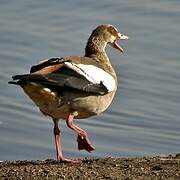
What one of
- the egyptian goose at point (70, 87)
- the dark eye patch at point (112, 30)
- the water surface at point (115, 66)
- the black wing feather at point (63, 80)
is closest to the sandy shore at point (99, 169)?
the egyptian goose at point (70, 87)

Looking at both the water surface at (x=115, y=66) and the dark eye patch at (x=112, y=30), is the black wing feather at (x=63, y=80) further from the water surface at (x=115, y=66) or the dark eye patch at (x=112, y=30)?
the water surface at (x=115, y=66)

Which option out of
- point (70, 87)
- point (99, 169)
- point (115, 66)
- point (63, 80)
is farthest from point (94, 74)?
point (115, 66)

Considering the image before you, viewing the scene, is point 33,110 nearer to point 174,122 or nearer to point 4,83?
point 4,83

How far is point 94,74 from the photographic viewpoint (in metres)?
10.7

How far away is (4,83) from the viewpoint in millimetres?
14484

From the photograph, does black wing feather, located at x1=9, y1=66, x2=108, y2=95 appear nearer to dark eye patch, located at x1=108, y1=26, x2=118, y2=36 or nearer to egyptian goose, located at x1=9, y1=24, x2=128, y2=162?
egyptian goose, located at x1=9, y1=24, x2=128, y2=162

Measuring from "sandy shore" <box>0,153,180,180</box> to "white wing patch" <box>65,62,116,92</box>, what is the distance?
872 millimetres

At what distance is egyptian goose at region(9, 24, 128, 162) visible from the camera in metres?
10.2

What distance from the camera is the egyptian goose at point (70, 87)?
10159 millimetres

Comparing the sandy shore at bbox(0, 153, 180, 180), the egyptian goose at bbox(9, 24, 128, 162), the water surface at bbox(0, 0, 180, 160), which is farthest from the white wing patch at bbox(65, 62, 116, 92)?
the water surface at bbox(0, 0, 180, 160)

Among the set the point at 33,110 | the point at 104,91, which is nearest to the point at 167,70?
the point at 33,110

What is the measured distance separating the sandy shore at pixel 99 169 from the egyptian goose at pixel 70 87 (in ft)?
1.46

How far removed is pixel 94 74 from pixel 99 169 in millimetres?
1195

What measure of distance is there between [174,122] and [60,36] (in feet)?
11.8
